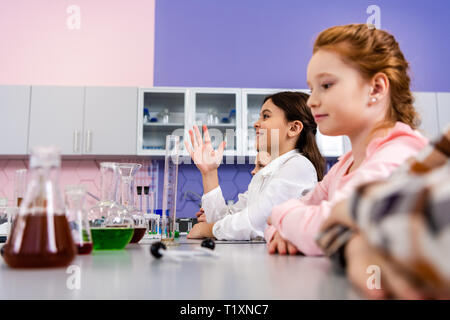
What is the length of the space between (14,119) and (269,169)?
7.72 feet

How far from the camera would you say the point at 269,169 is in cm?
152

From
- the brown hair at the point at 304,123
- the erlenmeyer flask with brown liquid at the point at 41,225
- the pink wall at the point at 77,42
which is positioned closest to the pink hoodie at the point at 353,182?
the erlenmeyer flask with brown liquid at the point at 41,225

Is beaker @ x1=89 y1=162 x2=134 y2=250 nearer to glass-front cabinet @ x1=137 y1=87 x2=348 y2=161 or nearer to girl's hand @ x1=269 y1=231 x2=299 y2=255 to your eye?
girl's hand @ x1=269 y1=231 x2=299 y2=255

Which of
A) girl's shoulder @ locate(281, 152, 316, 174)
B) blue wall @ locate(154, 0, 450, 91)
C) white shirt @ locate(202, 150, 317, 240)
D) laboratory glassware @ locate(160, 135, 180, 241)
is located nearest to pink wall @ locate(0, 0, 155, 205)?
blue wall @ locate(154, 0, 450, 91)

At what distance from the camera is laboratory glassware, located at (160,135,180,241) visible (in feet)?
3.32

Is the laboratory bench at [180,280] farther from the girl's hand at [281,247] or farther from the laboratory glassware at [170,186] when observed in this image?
the laboratory glassware at [170,186]

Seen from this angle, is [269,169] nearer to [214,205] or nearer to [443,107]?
[214,205]

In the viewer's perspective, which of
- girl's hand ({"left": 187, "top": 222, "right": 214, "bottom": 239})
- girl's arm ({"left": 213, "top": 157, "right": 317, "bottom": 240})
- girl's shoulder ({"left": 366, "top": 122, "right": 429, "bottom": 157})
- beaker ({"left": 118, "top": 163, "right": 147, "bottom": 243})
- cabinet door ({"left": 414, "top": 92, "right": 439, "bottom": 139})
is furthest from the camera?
A: cabinet door ({"left": 414, "top": 92, "right": 439, "bottom": 139})

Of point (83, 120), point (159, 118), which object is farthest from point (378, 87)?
point (83, 120)

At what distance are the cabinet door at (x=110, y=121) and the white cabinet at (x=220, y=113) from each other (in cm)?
49

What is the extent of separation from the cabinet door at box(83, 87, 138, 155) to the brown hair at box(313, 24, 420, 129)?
7.61 ft

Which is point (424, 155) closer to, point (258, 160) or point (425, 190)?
point (425, 190)

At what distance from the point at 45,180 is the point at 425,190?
0.47 metres

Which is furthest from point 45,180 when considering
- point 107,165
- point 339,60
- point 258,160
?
point 258,160
